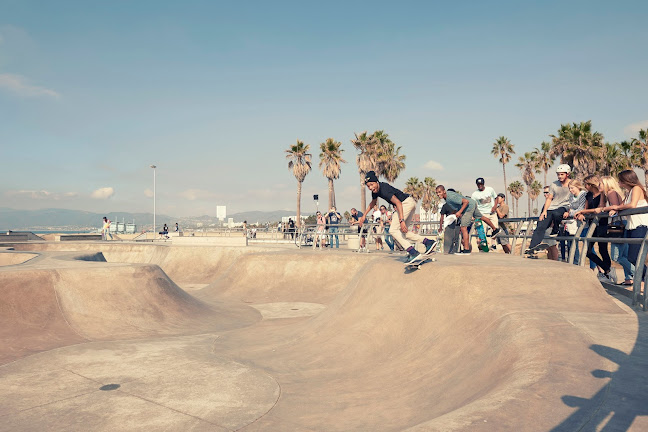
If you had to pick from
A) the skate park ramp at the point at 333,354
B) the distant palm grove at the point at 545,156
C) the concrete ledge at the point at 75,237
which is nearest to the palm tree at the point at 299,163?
the distant palm grove at the point at 545,156

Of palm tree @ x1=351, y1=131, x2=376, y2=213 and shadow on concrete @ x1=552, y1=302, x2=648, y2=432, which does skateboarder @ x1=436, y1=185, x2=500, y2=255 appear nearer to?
shadow on concrete @ x1=552, y1=302, x2=648, y2=432

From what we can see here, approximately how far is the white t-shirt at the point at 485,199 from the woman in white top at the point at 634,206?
4811 mm

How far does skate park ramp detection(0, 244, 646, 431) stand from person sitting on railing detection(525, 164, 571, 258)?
6.22 feet

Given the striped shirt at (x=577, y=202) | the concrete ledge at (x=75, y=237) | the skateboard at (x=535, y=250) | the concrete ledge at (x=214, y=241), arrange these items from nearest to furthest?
the striped shirt at (x=577, y=202) → the skateboard at (x=535, y=250) → the concrete ledge at (x=214, y=241) → the concrete ledge at (x=75, y=237)

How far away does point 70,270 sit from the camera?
9.72m

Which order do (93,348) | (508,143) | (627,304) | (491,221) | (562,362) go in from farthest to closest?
1. (508,143)
2. (491,221)
3. (93,348)
4. (627,304)
5. (562,362)

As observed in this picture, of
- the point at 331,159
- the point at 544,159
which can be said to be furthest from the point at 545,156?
the point at 331,159

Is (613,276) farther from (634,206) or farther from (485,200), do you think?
(485,200)

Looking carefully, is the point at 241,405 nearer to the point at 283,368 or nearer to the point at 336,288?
the point at 283,368

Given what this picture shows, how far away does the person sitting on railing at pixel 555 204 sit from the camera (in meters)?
8.02

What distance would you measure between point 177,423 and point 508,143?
6918cm

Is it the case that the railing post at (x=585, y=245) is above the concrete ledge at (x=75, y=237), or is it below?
above

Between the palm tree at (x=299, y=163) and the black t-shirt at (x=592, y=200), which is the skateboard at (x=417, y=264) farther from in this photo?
the palm tree at (x=299, y=163)

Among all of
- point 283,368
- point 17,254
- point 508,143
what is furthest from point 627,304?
point 508,143
